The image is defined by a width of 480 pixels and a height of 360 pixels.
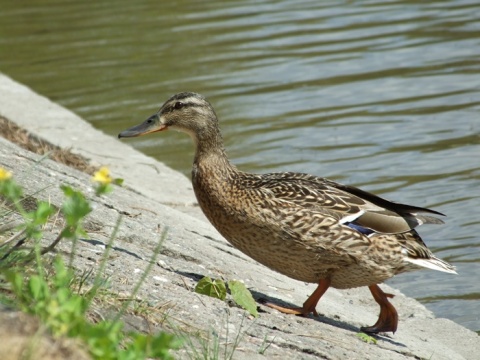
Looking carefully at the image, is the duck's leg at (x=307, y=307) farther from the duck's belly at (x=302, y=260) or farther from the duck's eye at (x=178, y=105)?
the duck's eye at (x=178, y=105)

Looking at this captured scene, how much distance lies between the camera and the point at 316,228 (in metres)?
5.52

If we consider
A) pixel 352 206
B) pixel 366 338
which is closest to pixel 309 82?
pixel 352 206

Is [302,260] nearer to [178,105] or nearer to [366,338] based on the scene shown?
[366,338]

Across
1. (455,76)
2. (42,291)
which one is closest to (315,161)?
(455,76)

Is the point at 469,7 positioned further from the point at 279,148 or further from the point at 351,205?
the point at 351,205

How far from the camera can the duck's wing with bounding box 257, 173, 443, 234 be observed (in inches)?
222

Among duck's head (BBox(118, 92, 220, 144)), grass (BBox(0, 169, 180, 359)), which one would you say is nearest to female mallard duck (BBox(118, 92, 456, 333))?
duck's head (BBox(118, 92, 220, 144))

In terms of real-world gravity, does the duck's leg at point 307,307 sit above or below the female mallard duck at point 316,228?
below

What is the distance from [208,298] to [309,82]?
7.45m

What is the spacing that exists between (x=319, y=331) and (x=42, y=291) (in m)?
2.03

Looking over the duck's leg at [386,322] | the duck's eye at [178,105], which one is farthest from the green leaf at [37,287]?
the duck's eye at [178,105]

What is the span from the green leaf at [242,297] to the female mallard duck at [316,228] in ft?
1.36

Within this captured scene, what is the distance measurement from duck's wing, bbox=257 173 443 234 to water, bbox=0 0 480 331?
1177 millimetres

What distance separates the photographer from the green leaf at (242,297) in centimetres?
507
